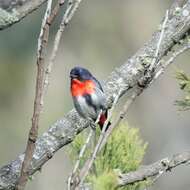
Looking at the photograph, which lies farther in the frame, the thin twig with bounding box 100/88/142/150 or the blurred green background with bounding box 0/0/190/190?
the blurred green background with bounding box 0/0/190/190

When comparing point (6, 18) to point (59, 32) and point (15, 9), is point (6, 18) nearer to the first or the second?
point (15, 9)

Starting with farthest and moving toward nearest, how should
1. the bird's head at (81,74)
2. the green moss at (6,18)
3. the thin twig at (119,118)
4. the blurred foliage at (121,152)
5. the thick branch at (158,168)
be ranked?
the green moss at (6,18) → the bird's head at (81,74) → the blurred foliage at (121,152) → the thick branch at (158,168) → the thin twig at (119,118)

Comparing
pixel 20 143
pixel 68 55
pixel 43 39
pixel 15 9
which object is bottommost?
pixel 43 39

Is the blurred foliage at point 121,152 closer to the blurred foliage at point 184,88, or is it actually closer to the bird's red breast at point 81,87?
the bird's red breast at point 81,87

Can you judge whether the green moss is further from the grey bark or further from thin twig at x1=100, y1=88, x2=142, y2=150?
thin twig at x1=100, y1=88, x2=142, y2=150

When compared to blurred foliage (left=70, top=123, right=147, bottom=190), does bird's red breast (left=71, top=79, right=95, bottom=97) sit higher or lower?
higher

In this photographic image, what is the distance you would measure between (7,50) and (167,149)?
307cm

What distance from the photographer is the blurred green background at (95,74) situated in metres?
13.9

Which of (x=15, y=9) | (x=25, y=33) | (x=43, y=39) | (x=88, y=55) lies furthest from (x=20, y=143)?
(x=43, y=39)

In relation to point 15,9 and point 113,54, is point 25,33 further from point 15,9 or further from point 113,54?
point 15,9

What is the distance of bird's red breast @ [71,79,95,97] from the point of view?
2.75 metres

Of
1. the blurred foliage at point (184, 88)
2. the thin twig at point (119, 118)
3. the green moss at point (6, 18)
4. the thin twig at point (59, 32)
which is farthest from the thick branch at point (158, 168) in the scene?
the green moss at point (6, 18)

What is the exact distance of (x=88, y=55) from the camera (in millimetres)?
16188

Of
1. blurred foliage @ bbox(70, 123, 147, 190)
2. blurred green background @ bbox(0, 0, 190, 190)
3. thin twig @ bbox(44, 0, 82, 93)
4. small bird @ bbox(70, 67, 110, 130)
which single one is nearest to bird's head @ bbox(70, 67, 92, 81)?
small bird @ bbox(70, 67, 110, 130)
